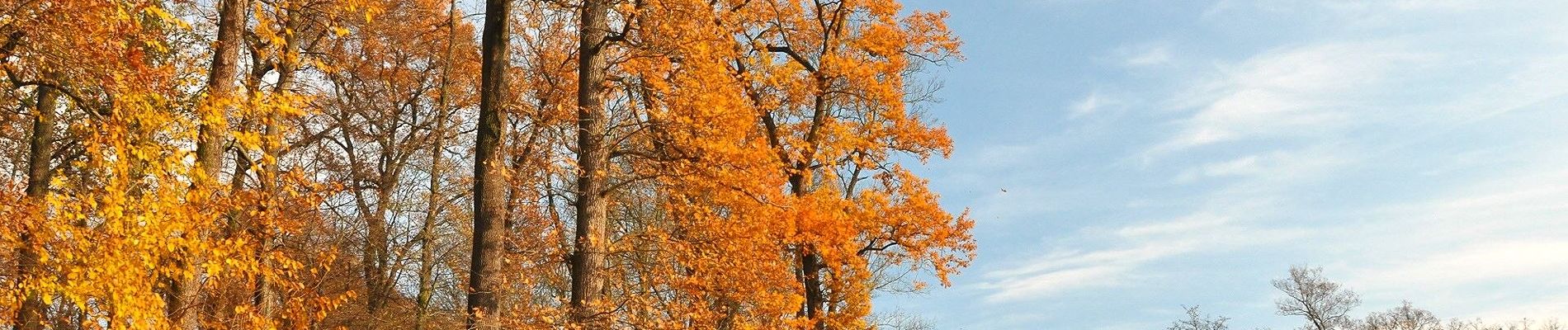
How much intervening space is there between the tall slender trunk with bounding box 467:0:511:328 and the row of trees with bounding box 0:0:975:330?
20 millimetres

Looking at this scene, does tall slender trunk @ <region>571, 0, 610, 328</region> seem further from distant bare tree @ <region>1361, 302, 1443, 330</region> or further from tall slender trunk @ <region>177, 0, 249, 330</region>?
distant bare tree @ <region>1361, 302, 1443, 330</region>

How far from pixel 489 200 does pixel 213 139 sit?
11.2 ft

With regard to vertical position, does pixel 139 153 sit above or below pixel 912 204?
below

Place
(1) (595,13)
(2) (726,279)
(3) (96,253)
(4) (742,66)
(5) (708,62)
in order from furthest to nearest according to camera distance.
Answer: (4) (742,66) → (2) (726,279) → (5) (708,62) → (1) (595,13) → (3) (96,253)

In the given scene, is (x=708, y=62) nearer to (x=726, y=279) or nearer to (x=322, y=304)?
(x=726, y=279)

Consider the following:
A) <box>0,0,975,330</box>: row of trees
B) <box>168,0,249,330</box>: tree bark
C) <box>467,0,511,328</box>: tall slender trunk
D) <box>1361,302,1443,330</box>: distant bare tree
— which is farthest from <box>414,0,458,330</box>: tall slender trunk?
<box>1361,302,1443,330</box>: distant bare tree

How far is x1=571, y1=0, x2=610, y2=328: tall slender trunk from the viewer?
44.2 feet

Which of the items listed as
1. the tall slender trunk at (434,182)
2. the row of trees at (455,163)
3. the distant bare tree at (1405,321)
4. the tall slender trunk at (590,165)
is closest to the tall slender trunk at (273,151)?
the row of trees at (455,163)

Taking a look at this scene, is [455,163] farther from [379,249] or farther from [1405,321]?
[1405,321]

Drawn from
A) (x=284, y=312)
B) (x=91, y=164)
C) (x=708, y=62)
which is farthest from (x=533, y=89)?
(x=91, y=164)

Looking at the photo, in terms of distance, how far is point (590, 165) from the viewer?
13.7 meters

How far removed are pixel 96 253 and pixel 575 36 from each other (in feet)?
18.4

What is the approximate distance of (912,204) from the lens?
22.8m

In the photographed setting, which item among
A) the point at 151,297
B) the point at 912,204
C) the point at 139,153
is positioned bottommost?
the point at 151,297
